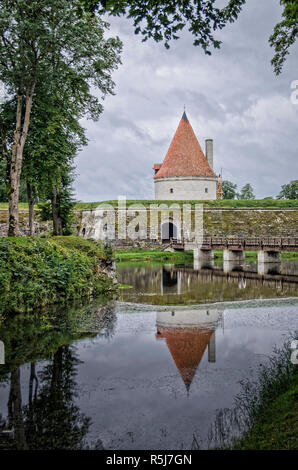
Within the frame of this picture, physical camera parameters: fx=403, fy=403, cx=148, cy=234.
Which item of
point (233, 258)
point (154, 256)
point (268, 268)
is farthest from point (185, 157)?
point (268, 268)

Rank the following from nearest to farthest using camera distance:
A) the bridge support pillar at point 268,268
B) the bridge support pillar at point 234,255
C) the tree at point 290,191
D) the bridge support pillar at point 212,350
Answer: the bridge support pillar at point 212,350, the bridge support pillar at point 268,268, the bridge support pillar at point 234,255, the tree at point 290,191

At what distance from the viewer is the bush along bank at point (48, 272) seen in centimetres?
1280

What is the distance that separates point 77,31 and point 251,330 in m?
13.3

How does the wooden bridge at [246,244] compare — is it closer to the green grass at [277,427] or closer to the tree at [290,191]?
the green grass at [277,427]

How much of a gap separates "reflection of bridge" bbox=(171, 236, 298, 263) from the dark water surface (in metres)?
14.3

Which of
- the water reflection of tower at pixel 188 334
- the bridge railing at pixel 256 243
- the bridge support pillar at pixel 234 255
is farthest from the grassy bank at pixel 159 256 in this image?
the water reflection of tower at pixel 188 334

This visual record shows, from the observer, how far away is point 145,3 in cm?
661

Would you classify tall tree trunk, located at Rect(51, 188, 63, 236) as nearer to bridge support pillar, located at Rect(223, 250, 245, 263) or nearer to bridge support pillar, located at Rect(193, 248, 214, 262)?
bridge support pillar, located at Rect(193, 248, 214, 262)

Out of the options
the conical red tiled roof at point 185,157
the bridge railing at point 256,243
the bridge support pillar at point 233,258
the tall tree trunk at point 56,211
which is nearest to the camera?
the tall tree trunk at point 56,211

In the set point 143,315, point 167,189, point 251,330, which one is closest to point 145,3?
point 251,330

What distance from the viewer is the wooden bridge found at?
95.3ft

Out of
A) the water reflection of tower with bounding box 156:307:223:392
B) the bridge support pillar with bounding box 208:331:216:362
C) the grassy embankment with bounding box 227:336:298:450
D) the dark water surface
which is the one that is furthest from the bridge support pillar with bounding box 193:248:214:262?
the grassy embankment with bounding box 227:336:298:450

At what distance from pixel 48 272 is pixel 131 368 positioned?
7.39m

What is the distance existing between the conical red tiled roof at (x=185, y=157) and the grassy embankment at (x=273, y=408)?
1621 inches
